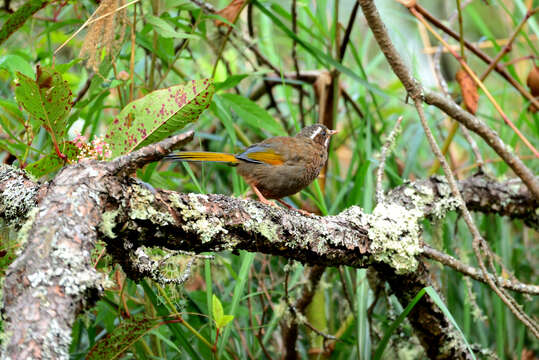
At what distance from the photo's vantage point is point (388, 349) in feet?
10.8

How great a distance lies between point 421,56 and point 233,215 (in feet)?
18.0

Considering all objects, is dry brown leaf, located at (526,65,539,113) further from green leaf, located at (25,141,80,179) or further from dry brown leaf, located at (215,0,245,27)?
green leaf, located at (25,141,80,179)

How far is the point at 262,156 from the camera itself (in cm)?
292

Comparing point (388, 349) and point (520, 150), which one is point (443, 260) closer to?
point (388, 349)

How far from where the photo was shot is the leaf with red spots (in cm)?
178

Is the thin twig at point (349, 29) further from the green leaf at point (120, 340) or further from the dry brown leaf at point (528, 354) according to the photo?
the dry brown leaf at point (528, 354)

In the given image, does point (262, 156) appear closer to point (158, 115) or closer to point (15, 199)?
point (158, 115)

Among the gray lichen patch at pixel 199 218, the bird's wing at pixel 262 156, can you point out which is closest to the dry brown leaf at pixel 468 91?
the bird's wing at pixel 262 156

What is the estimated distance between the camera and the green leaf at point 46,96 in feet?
5.08

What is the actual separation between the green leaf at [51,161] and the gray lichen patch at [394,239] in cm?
127

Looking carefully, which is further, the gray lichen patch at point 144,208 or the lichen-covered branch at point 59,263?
the gray lichen patch at point 144,208

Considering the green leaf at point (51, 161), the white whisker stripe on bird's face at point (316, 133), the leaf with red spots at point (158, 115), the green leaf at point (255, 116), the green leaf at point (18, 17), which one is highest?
the green leaf at point (18, 17)

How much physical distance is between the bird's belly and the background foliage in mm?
139

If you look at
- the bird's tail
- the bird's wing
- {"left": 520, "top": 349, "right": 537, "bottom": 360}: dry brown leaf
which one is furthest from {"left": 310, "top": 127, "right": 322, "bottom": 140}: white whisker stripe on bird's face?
{"left": 520, "top": 349, "right": 537, "bottom": 360}: dry brown leaf
